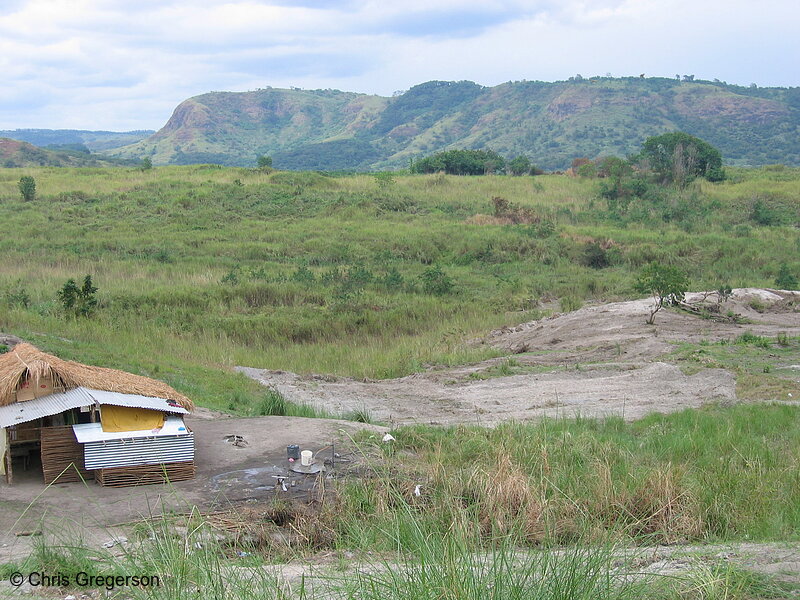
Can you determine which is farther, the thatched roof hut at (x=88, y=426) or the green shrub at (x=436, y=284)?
the green shrub at (x=436, y=284)

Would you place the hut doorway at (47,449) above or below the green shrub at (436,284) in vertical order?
above

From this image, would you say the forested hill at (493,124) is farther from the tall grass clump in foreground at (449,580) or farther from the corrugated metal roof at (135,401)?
the tall grass clump in foreground at (449,580)

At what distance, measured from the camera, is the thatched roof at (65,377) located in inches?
297

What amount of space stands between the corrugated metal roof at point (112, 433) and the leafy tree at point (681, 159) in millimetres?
33753

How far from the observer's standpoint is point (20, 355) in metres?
8.30

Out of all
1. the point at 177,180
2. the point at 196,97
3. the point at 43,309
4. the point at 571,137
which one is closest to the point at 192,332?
the point at 43,309

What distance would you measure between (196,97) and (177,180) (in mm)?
126983

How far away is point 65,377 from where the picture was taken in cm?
770

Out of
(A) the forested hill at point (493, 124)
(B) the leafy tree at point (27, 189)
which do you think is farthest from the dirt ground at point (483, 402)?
(A) the forested hill at point (493, 124)

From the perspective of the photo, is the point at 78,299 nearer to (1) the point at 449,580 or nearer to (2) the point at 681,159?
(1) the point at 449,580

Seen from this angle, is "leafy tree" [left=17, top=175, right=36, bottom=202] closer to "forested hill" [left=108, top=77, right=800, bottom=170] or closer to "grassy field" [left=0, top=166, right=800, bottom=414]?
"grassy field" [left=0, top=166, right=800, bottom=414]

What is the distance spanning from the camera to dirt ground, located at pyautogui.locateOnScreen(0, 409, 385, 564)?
594 cm

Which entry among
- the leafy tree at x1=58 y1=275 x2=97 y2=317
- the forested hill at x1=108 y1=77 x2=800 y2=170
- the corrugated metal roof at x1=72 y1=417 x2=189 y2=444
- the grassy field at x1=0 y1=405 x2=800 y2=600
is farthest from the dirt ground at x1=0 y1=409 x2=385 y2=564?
the forested hill at x1=108 y1=77 x2=800 y2=170

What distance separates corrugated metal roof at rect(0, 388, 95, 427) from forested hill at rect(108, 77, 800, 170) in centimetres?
7397
